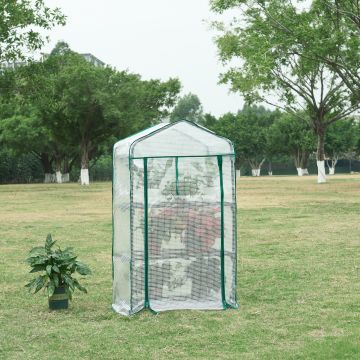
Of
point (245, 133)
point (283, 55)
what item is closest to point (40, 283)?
point (283, 55)

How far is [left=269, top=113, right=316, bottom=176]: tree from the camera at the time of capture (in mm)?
86062

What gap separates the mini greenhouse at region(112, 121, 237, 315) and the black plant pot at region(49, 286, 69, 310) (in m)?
0.57

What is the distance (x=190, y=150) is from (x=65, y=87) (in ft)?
137

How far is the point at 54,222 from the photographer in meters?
18.9

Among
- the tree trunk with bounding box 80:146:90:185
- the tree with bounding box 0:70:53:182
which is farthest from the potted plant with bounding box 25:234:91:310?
the tree with bounding box 0:70:53:182

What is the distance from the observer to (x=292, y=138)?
88125mm

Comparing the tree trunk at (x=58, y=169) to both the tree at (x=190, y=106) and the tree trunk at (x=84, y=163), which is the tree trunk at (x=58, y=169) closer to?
the tree trunk at (x=84, y=163)

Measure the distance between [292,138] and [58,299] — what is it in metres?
82.2

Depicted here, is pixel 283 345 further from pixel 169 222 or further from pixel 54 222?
pixel 54 222

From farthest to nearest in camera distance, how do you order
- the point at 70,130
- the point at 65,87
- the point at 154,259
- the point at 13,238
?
the point at 70,130, the point at 65,87, the point at 13,238, the point at 154,259

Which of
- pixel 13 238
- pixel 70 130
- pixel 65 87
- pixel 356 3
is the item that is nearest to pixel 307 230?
pixel 13 238

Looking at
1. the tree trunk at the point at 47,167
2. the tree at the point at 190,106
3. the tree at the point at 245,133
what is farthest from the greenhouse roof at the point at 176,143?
the tree at the point at 190,106

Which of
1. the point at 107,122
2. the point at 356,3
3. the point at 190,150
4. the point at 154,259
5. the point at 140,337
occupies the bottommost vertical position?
the point at 140,337

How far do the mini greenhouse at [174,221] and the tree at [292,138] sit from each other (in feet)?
257
